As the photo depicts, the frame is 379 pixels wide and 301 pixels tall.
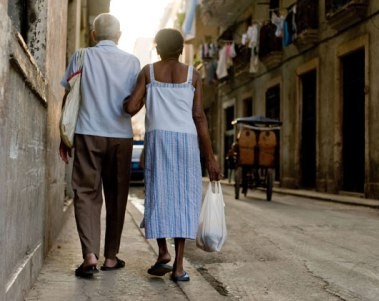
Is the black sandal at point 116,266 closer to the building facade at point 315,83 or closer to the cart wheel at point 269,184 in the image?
the cart wheel at point 269,184

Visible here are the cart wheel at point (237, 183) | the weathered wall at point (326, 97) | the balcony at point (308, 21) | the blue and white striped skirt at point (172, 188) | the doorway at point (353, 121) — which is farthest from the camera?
the balcony at point (308, 21)

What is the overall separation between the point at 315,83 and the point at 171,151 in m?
14.0

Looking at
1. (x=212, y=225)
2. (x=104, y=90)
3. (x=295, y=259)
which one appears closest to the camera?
(x=212, y=225)

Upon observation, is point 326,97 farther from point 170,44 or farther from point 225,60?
point 170,44

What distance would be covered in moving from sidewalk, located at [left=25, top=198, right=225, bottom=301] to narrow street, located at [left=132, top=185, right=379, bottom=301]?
0.24 metres

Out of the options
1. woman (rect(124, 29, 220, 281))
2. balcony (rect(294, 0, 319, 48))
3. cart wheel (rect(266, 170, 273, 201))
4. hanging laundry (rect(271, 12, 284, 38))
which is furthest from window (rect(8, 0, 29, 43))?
hanging laundry (rect(271, 12, 284, 38))

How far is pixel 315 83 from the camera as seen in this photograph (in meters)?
16.8

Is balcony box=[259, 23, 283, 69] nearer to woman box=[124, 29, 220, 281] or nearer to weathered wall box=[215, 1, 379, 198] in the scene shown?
weathered wall box=[215, 1, 379, 198]

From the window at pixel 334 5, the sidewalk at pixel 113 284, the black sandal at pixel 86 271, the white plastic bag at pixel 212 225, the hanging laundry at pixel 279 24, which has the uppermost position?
the hanging laundry at pixel 279 24

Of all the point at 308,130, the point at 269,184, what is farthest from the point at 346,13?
the point at 269,184

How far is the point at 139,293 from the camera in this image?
126 inches

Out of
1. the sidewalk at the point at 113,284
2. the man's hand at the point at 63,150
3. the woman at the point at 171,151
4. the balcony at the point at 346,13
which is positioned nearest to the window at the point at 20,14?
the man's hand at the point at 63,150

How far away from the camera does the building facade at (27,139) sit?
2219 millimetres

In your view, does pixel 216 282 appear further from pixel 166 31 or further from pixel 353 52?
pixel 353 52
